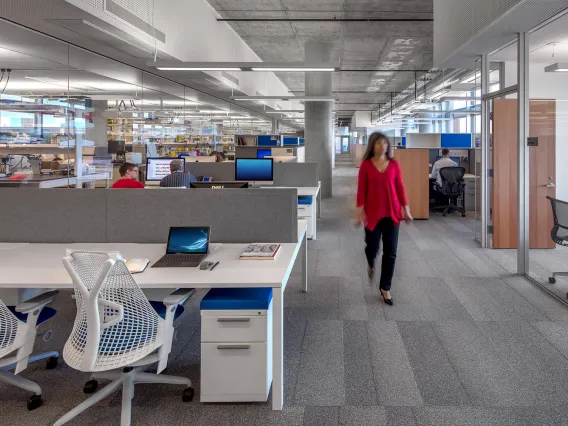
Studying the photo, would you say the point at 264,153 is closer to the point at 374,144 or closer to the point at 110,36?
the point at 110,36

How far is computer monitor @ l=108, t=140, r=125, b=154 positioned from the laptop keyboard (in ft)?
17.9

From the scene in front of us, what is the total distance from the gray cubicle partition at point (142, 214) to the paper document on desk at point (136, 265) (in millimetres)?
672

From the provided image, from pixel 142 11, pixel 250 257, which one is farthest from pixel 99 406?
pixel 142 11

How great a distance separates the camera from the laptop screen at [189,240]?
9.65 ft

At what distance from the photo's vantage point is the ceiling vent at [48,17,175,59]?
16.0 feet

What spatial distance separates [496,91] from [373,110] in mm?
22882

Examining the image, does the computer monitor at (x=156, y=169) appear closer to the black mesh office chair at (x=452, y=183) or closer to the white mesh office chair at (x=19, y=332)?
the white mesh office chair at (x=19, y=332)

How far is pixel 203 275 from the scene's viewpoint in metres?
2.51

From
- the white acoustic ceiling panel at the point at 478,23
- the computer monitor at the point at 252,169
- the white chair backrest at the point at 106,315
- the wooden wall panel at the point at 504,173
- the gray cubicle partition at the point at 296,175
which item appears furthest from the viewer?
the gray cubicle partition at the point at 296,175

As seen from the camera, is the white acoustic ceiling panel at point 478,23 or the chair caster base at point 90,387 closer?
the chair caster base at point 90,387

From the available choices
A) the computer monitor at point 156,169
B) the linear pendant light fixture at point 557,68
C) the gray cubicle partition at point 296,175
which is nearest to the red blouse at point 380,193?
the gray cubicle partition at point 296,175

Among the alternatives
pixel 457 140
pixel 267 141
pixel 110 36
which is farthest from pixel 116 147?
pixel 457 140

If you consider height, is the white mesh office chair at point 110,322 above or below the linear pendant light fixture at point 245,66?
below

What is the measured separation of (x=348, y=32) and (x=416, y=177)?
3170 mm
